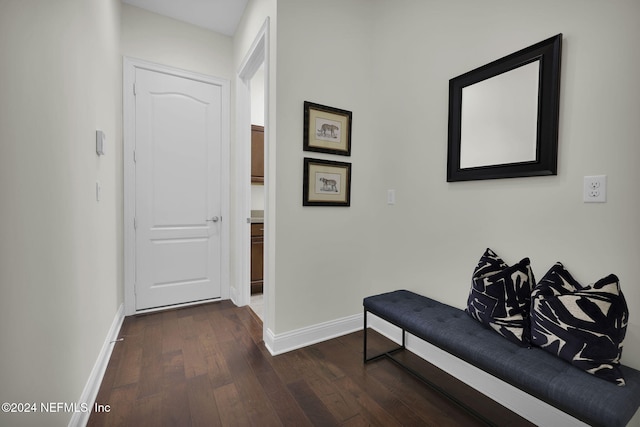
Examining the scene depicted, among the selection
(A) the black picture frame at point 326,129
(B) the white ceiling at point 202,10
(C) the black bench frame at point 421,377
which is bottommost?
(C) the black bench frame at point 421,377

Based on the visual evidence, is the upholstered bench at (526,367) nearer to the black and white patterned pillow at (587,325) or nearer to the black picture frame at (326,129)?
the black and white patterned pillow at (587,325)

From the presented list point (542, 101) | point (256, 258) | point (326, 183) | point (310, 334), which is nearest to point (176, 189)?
point (256, 258)

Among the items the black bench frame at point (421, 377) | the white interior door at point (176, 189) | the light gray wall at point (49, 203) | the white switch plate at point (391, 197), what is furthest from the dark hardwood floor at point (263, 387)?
the white switch plate at point (391, 197)

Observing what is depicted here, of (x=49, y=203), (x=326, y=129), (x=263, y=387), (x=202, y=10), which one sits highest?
(x=202, y=10)

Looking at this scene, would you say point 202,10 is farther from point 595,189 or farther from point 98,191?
point 595,189

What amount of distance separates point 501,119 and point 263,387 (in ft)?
7.00

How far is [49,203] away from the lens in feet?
3.85

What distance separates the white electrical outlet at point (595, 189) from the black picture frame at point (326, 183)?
1509 mm

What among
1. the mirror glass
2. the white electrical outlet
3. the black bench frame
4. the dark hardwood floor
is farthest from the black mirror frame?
the dark hardwood floor

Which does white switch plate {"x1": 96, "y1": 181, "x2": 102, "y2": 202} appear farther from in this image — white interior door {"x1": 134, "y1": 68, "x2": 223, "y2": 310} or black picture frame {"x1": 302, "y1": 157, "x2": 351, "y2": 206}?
black picture frame {"x1": 302, "y1": 157, "x2": 351, "y2": 206}

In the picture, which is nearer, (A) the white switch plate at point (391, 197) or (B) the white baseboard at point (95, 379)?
(B) the white baseboard at point (95, 379)

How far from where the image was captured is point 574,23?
136 centimetres

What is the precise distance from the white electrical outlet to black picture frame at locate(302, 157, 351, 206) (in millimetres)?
1509

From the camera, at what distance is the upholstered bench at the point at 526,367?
101 cm
